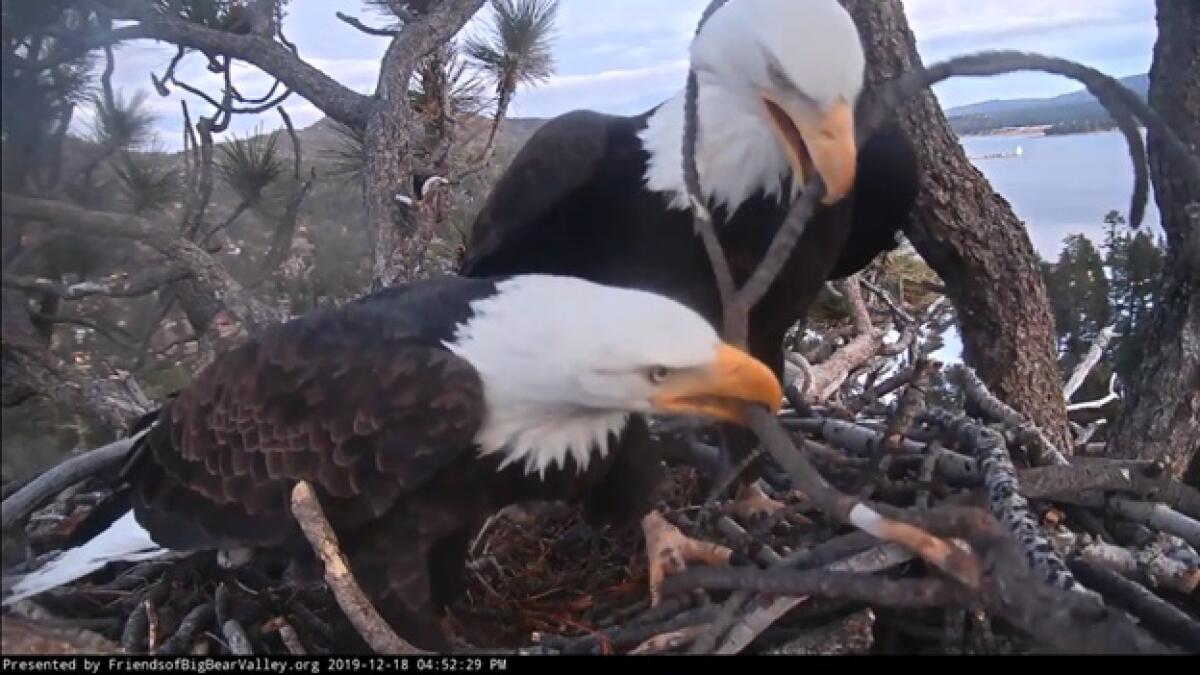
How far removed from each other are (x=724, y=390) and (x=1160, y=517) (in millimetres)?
721

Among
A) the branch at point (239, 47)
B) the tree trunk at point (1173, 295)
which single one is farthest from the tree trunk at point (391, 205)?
the tree trunk at point (1173, 295)

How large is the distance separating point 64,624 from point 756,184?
0.88 m

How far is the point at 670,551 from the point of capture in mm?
1290

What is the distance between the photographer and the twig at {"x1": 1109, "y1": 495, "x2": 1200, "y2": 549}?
1307 millimetres

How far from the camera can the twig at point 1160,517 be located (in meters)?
1.31

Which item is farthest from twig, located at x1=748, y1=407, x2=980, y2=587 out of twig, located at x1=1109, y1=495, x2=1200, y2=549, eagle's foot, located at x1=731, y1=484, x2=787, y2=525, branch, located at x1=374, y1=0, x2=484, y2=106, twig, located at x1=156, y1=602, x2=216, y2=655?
branch, located at x1=374, y1=0, x2=484, y2=106

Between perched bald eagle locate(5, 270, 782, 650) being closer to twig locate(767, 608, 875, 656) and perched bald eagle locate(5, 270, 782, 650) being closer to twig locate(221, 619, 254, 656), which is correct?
twig locate(221, 619, 254, 656)

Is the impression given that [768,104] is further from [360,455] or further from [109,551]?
[109,551]

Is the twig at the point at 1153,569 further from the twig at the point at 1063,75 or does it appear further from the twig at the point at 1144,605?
the twig at the point at 1063,75

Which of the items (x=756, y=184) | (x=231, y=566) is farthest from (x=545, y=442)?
(x=231, y=566)

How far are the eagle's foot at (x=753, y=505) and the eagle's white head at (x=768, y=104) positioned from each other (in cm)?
41

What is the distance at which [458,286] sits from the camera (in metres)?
1.22

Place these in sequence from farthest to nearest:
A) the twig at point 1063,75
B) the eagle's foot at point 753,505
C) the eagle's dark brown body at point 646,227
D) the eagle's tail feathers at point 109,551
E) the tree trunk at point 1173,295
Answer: the tree trunk at point 1173,295, the eagle's foot at point 753,505, the eagle's dark brown body at point 646,227, the eagle's tail feathers at point 109,551, the twig at point 1063,75

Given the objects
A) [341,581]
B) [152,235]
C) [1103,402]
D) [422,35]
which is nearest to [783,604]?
[341,581]
